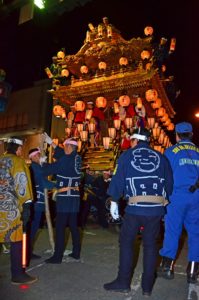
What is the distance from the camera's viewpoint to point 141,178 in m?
3.49

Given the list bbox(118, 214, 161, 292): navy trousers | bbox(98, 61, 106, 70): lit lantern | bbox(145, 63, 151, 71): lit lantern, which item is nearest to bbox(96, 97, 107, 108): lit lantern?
Result: bbox(98, 61, 106, 70): lit lantern

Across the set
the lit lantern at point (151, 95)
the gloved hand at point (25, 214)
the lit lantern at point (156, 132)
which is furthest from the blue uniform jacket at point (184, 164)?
the lit lantern at point (156, 132)

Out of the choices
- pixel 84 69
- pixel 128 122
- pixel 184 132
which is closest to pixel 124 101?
pixel 128 122

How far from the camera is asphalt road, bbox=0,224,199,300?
331cm

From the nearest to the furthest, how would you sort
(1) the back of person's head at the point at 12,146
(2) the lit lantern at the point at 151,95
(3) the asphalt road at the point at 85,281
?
(3) the asphalt road at the point at 85,281 → (1) the back of person's head at the point at 12,146 → (2) the lit lantern at the point at 151,95

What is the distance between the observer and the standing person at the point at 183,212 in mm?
3943

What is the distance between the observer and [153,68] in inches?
559

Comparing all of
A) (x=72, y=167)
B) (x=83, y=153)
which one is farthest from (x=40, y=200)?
(x=83, y=153)

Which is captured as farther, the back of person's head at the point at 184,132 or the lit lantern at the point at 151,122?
the lit lantern at the point at 151,122

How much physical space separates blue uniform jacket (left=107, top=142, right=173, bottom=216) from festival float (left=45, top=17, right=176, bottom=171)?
10251mm

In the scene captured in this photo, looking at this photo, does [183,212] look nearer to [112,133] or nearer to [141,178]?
[141,178]

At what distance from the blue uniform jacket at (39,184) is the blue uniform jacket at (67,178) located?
1.01 feet

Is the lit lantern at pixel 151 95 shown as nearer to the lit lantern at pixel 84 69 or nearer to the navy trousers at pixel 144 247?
the lit lantern at pixel 84 69

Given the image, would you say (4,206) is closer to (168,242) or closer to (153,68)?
(168,242)
